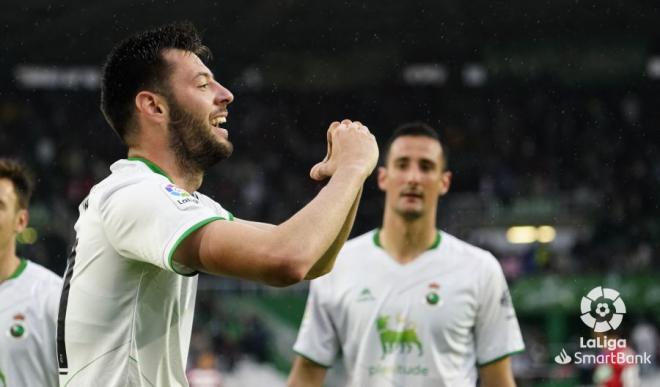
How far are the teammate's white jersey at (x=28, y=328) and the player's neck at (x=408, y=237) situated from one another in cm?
175

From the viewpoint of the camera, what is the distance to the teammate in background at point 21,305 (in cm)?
504

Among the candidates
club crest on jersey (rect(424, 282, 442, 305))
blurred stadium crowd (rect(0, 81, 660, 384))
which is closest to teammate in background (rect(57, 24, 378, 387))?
club crest on jersey (rect(424, 282, 442, 305))

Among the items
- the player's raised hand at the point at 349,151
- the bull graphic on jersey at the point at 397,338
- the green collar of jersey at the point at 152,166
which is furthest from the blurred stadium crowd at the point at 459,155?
the player's raised hand at the point at 349,151

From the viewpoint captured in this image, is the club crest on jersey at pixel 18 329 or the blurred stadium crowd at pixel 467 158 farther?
the blurred stadium crowd at pixel 467 158

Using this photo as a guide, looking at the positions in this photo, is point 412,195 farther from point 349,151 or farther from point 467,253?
point 349,151

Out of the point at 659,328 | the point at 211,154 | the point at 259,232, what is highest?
the point at 659,328

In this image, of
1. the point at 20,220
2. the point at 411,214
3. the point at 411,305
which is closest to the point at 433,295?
the point at 411,305

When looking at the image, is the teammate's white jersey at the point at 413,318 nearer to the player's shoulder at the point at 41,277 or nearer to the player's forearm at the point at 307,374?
the player's forearm at the point at 307,374

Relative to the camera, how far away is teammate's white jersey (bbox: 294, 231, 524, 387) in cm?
512

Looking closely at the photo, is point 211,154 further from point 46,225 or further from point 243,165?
point 243,165

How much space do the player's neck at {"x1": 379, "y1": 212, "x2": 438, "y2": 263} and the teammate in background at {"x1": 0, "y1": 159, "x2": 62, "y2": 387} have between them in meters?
1.74

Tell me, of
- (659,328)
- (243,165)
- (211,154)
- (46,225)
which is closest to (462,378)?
(211,154)

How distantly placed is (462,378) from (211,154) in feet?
8.56

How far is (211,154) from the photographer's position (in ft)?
9.62
